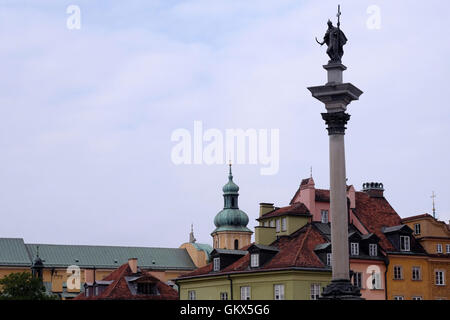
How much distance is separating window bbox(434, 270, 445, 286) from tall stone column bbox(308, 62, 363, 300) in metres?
38.2

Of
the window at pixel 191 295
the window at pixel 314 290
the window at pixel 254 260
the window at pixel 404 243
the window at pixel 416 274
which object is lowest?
the window at pixel 314 290

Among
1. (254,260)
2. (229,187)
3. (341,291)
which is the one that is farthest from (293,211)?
(229,187)

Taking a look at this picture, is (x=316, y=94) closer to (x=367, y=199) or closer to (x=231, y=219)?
(x=367, y=199)

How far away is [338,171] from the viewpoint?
4016 cm

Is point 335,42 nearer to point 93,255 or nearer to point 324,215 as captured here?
point 324,215

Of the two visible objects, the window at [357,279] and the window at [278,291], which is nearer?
the window at [278,291]

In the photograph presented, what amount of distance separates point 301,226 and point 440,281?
11.5 metres

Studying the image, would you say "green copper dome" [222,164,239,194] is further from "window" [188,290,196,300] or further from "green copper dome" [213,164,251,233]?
"window" [188,290,196,300]

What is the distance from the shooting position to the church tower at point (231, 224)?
145875mm

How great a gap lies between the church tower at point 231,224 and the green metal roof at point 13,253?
28.2 meters

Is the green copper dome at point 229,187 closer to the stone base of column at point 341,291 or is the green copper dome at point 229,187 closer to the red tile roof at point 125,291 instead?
the red tile roof at point 125,291

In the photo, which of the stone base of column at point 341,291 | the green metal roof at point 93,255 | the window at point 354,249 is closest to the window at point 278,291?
the window at point 354,249

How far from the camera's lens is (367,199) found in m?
81.1
